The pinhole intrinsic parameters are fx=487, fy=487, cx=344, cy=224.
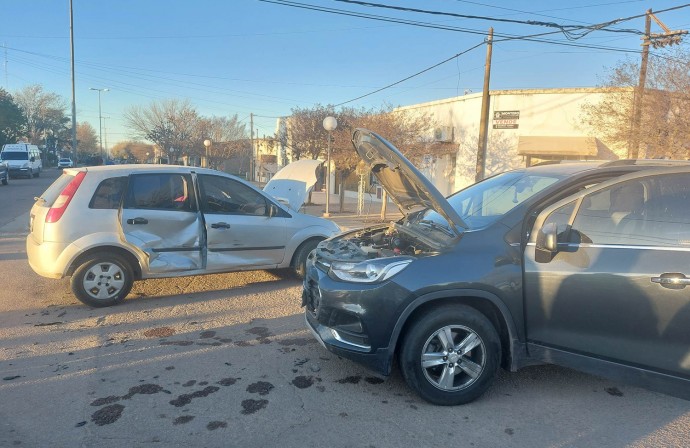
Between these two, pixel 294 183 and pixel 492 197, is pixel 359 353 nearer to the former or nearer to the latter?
pixel 492 197

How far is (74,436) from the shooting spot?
314cm

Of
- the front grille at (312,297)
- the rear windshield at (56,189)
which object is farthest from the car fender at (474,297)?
the rear windshield at (56,189)

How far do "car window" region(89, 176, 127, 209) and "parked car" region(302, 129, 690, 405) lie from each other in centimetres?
340

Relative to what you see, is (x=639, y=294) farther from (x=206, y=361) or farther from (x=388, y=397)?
(x=206, y=361)

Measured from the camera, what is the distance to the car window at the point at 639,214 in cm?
354

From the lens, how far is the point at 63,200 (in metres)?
5.73

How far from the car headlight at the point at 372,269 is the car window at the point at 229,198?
3106mm

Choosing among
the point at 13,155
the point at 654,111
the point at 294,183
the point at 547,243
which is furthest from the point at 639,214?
the point at 13,155

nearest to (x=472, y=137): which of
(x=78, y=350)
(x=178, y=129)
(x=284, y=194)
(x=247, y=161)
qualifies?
(x=284, y=194)

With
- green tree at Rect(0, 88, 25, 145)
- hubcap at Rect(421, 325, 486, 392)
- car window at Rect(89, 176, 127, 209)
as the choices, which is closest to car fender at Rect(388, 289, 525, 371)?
hubcap at Rect(421, 325, 486, 392)

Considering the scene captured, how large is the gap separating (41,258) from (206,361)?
2.74m

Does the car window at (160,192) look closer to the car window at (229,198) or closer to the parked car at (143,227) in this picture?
the parked car at (143,227)

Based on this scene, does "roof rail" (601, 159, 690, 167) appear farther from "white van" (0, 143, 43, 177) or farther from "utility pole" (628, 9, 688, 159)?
"white van" (0, 143, 43, 177)

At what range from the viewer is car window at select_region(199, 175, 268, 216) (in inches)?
249
